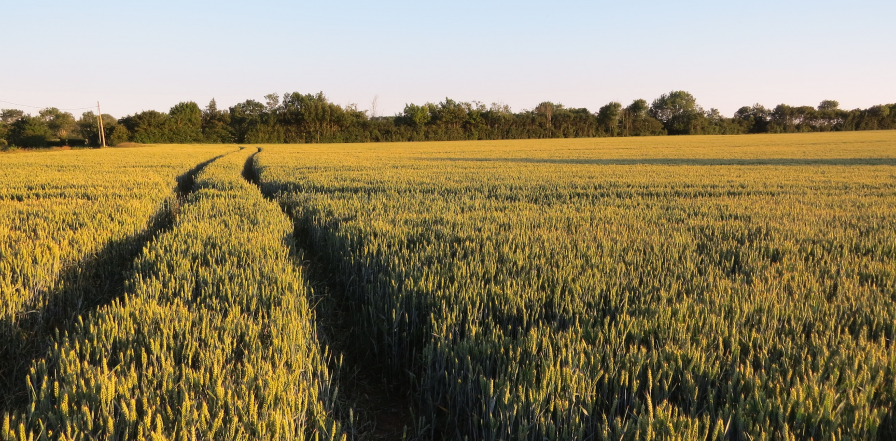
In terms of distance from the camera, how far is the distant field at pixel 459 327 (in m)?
1.61

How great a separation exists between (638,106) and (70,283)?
96.6 m

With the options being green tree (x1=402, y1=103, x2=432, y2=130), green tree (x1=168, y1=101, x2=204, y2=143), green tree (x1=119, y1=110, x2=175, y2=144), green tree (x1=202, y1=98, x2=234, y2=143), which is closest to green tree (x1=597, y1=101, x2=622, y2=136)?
green tree (x1=402, y1=103, x2=432, y2=130)

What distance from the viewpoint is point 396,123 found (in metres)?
72.4

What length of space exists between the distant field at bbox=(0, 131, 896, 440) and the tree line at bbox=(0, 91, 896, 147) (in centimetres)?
6099

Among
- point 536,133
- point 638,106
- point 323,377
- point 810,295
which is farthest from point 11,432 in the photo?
point 638,106

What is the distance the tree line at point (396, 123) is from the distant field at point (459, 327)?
61.0 m

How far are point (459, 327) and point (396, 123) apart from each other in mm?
72083

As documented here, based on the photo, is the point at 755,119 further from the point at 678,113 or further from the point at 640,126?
the point at 640,126

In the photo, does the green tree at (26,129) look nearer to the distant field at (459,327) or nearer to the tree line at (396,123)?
the tree line at (396,123)

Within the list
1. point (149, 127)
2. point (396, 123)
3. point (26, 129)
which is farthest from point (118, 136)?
point (396, 123)

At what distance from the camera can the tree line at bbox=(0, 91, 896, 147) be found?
58.8m

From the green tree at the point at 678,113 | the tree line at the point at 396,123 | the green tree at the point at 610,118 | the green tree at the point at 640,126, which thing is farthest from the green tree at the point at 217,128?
the green tree at the point at 678,113

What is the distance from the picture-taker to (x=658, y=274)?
3.14m

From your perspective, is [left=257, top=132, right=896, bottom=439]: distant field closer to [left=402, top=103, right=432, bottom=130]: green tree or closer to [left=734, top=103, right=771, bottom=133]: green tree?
[left=402, top=103, right=432, bottom=130]: green tree
